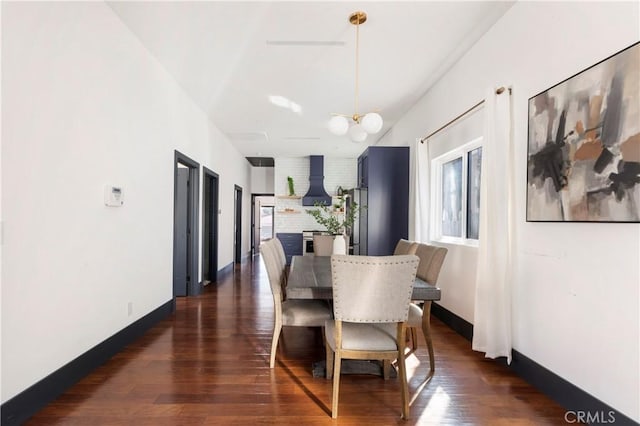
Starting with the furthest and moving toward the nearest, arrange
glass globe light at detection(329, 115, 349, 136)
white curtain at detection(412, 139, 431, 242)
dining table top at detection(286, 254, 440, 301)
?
white curtain at detection(412, 139, 431, 242), glass globe light at detection(329, 115, 349, 136), dining table top at detection(286, 254, 440, 301)

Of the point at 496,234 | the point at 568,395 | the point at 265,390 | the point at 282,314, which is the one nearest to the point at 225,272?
the point at 282,314

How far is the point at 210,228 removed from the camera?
527 centimetres

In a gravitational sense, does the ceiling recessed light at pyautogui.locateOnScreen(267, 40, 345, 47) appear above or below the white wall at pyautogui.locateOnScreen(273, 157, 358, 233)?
above

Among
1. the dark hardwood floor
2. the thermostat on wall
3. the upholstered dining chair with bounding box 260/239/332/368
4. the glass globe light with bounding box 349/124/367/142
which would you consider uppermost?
the glass globe light with bounding box 349/124/367/142

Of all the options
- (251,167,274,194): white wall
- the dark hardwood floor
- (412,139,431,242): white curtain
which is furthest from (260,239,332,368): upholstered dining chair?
(251,167,274,194): white wall

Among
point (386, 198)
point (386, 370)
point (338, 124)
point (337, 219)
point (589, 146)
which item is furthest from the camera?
point (337, 219)

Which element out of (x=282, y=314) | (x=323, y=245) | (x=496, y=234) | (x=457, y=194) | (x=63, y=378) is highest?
(x=457, y=194)

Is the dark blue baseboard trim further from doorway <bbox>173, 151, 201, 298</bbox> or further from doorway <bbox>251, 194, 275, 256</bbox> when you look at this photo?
doorway <bbox>173, 151, 201, 298</bbox>

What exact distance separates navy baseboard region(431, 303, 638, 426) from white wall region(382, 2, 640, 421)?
0.13 ft

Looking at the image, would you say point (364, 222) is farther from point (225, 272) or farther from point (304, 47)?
point (225, 272)

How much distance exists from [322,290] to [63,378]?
71.5 inches

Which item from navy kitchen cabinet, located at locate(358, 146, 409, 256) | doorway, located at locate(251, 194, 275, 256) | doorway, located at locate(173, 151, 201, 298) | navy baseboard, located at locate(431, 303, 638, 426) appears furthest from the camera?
doorway, located at locate(251, 194, 275, 256)

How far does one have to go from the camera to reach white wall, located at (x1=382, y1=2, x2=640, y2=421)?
153cm

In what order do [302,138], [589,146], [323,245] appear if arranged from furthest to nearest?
[302,138], [323,245], [589,146]
